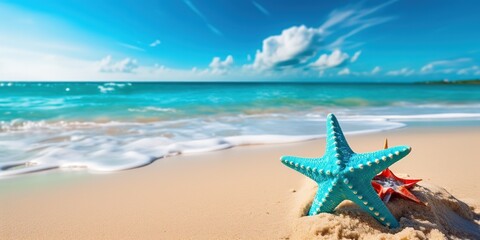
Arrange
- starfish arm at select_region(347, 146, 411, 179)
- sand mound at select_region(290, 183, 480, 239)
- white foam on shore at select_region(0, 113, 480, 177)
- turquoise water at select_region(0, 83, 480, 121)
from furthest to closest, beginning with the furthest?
turquoise water at select_region(0, 83, 480, 121)
white foam on shore at select_region(0, 113, 480, 177)
sand mound at select_region(290, 183, 480, 239)
starfish arm at select_region(347, 146, 411, 179)

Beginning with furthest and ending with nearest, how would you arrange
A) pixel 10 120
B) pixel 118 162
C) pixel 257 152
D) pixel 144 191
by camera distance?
pixel 10 120
pixel 257 152
pixel 118 162
pixel 144 191

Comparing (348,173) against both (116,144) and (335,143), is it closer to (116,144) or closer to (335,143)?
(335,143)

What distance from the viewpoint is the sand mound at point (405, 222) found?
2.06 meters

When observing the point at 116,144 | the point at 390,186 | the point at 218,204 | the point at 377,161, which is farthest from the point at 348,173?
the point at 116,144

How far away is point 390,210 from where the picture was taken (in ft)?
7.51

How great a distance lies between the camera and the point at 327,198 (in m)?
2.21

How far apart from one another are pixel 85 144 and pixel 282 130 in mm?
4601

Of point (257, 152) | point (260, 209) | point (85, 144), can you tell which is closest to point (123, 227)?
point (260, 209)

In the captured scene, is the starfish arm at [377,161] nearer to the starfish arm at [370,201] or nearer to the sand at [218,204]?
the starfish arm at [370,201]

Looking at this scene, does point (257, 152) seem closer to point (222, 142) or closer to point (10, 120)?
point (222, 142)

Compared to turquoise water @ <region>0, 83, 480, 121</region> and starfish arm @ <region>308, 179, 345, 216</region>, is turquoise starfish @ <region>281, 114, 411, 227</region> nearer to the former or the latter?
starfish arm @ <region>308, 179, 345, 216</region>

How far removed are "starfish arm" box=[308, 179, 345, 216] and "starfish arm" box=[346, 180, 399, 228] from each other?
0.30 feet

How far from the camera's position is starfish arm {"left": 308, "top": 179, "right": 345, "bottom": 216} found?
2129 millimetres

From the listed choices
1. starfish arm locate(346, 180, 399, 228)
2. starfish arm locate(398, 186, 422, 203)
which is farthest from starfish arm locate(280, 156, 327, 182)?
starfish arm locate(398, 186, 422, 203)
